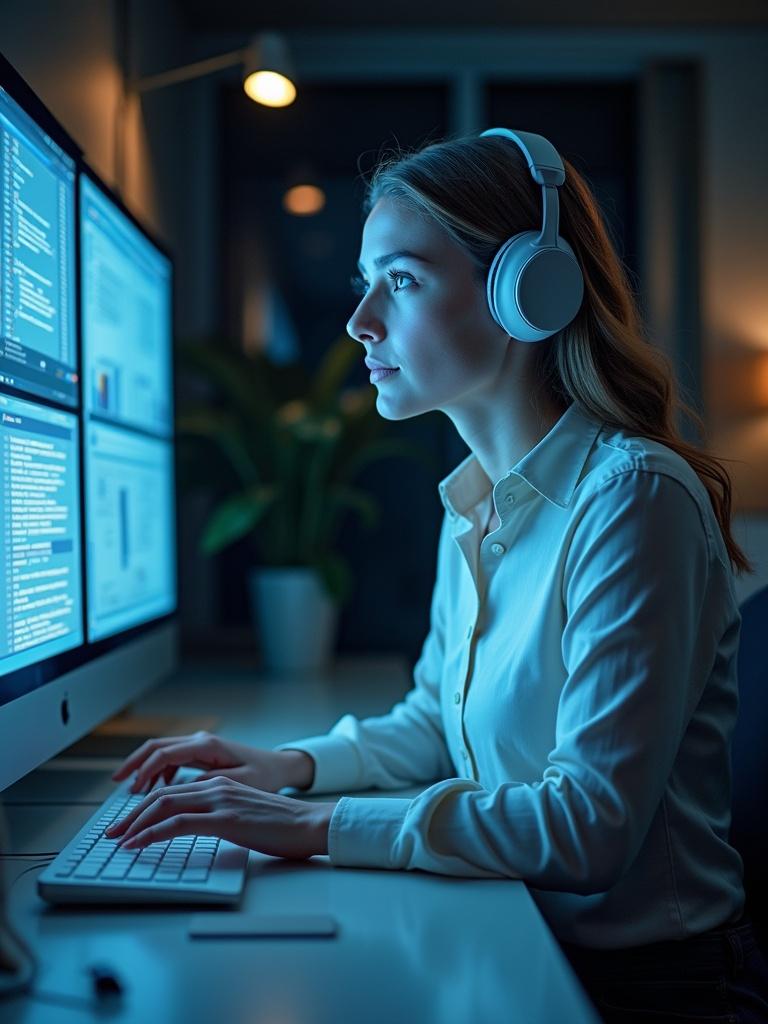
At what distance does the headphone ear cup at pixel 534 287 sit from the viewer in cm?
87

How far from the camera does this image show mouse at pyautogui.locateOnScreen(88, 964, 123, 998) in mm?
532

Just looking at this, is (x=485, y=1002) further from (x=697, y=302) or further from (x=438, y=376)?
(x=697, y=302)

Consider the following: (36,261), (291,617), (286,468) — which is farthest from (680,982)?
(286,468)

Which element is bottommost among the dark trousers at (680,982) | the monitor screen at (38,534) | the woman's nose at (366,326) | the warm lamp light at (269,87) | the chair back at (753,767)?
the dark trousers at (680,982)

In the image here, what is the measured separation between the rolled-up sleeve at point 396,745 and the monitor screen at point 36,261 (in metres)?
0.48

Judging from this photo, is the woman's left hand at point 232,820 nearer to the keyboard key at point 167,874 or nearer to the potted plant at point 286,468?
the keyboard key at point 167,874

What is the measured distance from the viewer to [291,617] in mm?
1895

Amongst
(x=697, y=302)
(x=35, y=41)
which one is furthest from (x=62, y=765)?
(x=697, y=302)

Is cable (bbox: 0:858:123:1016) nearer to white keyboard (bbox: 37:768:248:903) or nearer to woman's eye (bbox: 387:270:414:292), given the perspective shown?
white keyboard (bbox: 37:768:248:903)

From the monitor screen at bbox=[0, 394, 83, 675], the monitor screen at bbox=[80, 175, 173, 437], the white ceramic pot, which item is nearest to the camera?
the monitor screen at bbox=[0, 394, 83, 675]

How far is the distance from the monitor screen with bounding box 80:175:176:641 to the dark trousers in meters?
0.65

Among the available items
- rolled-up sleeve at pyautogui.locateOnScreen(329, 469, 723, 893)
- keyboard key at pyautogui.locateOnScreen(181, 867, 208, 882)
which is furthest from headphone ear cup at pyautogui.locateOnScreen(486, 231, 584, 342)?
keyboard key at pyautogui.locateOnScreen(181, 867, 208, 882)

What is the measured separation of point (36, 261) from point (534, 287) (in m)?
0.48

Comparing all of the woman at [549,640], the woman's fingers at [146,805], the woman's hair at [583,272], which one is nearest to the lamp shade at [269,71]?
the woman at [549,640]
